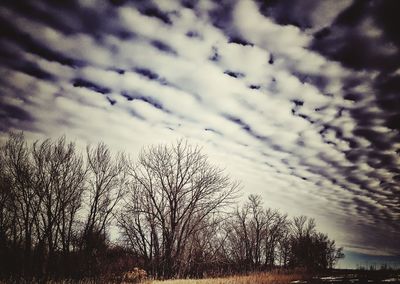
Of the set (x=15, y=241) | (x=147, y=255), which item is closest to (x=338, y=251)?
(x=147, y=255)

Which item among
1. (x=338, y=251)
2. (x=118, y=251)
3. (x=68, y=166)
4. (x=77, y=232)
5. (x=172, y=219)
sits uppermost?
(x=68, y=166)

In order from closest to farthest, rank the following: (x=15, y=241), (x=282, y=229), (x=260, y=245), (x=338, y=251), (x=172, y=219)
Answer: (x=172, y=219) → (x=15, y=241) → (x=260, y=245) → (x=282, y=229) → (x=338, y=251)

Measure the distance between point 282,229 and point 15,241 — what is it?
51486 mm

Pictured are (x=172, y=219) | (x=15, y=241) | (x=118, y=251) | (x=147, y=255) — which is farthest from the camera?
(x=118, y=251)

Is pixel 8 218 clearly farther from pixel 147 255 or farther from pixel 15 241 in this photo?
pixel 147 255

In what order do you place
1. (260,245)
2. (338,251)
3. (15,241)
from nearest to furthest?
(15,241) → (260,245) → (338,251)

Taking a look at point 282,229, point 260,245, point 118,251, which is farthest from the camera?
point 282,229

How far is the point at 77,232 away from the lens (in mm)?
30453

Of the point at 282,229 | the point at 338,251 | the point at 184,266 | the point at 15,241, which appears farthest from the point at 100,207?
the point at 338,251

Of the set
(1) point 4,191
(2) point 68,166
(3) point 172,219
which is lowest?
(3) point 172,219

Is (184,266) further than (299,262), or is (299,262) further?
(299,262)

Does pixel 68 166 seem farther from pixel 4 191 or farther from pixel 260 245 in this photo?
pixel 260 245

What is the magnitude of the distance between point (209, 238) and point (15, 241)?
22863 mm

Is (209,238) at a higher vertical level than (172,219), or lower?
lower
